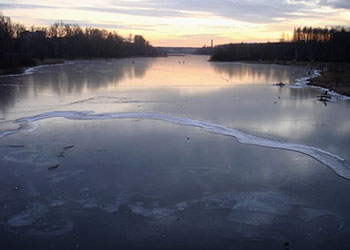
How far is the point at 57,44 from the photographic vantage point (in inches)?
3159

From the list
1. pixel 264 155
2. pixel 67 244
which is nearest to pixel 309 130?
pixel 264 155

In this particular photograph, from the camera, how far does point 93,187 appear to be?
633cm

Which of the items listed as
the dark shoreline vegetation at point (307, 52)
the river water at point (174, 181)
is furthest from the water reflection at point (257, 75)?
the river water at point (174, 181)

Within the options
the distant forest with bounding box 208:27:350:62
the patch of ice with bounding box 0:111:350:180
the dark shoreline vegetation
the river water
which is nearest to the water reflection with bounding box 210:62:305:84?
the dark shoreline vegetation

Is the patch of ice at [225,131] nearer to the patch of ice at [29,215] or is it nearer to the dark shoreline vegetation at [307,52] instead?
the patch of ice at [29,215]

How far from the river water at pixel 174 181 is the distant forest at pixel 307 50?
63.4 meters

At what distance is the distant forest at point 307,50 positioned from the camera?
229ft

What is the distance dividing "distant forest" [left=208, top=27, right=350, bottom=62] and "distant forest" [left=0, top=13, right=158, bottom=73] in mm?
33411

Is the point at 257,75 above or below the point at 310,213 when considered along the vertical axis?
above

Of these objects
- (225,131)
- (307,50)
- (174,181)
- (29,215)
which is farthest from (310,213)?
(307,50)

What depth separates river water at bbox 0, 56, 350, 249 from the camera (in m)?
4.82

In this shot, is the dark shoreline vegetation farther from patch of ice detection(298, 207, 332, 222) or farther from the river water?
patch of ice detection(298, 207, 332, 222)

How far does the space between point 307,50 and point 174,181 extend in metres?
80.8

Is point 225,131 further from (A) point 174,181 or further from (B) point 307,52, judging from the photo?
(B) point 307,52
